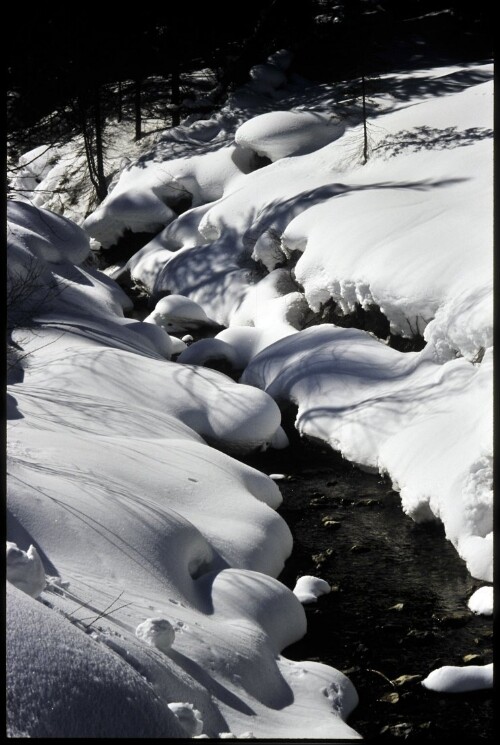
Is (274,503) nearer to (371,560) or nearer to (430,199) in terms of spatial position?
(371,560)

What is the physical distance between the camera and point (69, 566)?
5.07 m

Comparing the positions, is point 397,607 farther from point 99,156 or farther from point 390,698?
point 99,156

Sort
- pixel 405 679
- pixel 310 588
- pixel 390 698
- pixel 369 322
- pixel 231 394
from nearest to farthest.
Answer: pixel 390 698 < pixel 405 679 < pixel 310 588 < pixel 231 394 < pixel 369 322

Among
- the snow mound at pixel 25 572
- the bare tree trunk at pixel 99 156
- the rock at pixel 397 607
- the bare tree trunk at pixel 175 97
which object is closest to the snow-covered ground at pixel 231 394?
the snow mound at pixel 25 572

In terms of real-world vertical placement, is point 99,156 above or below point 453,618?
below

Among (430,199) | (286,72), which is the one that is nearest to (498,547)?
(430,199)

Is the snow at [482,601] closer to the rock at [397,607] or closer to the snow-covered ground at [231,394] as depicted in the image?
the snow-covered ground at [231,394]

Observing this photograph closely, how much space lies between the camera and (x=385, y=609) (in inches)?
254

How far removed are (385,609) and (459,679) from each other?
3.61 ft

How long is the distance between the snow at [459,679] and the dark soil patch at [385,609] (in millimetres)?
52

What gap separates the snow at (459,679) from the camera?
5.37 m

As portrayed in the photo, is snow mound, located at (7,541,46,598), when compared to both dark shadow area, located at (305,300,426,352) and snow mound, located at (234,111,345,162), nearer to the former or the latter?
dark shadow area, located at (305,300,426,352)

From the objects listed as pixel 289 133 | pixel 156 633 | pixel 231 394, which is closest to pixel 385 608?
pixel 156 633

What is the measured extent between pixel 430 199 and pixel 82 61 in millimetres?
10181
